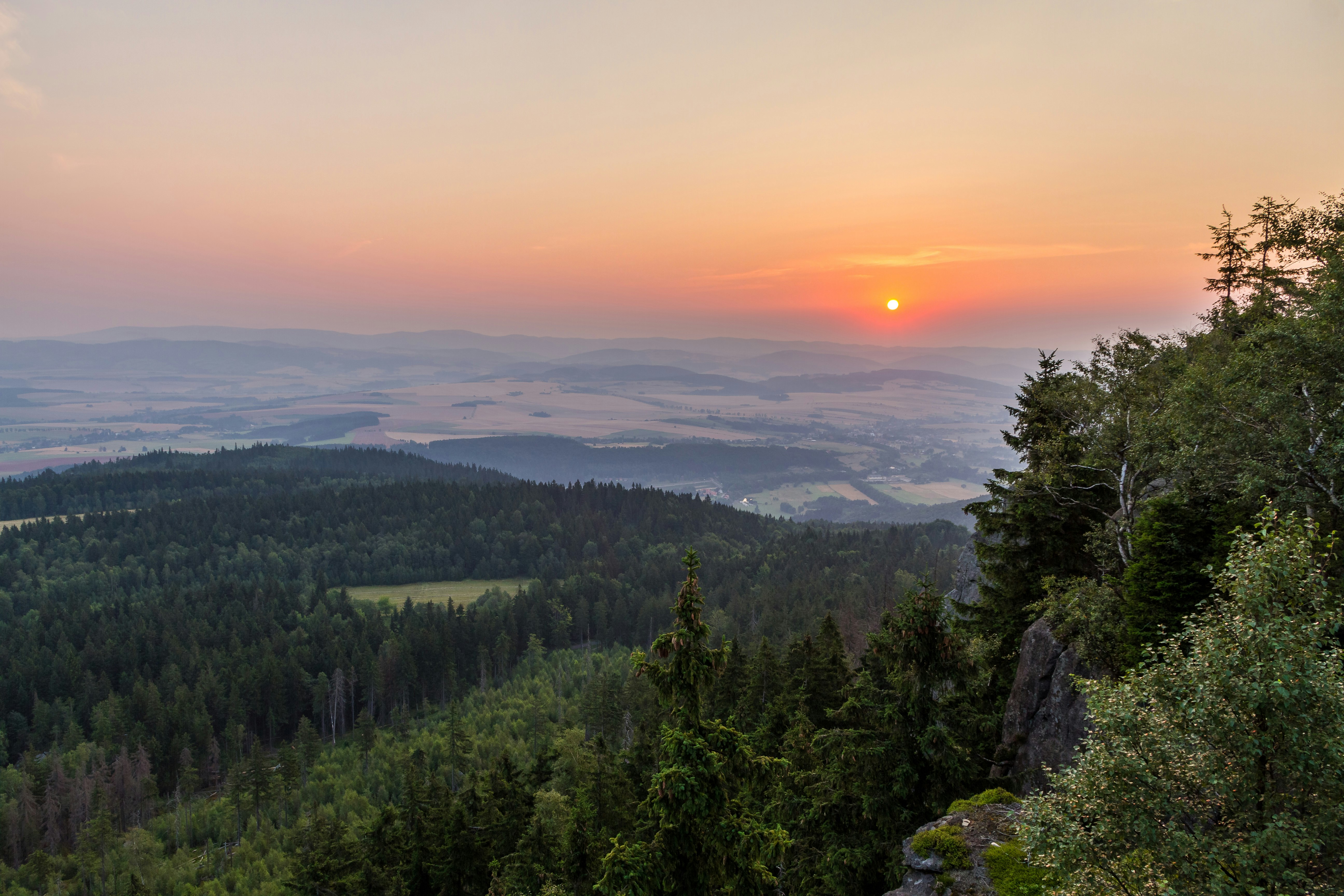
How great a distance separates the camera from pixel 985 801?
2234 cm

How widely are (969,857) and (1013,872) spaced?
54.2 inches

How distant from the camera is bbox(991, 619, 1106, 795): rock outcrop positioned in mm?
25156

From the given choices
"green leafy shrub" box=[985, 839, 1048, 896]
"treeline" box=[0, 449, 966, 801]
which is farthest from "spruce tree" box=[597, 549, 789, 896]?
"treeline" box=[0, 449, 966, 801]

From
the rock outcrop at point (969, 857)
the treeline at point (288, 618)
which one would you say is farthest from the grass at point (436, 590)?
the rock outcrop at point (969, 857)

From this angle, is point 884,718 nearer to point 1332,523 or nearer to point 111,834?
point 1332,523

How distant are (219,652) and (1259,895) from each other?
470 ft

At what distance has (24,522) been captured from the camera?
19500 cm

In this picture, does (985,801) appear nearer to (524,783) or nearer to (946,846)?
(946,846)

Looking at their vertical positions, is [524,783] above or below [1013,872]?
below

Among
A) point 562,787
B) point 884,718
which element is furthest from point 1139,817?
point 562,787

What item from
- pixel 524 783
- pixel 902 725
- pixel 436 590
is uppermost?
pixel 902 725

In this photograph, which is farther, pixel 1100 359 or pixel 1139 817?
pixel 1100 359

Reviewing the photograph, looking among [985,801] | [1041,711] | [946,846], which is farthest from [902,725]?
[1041,711]

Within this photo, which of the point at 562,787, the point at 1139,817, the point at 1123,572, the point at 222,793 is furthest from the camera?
the point at 222,793
